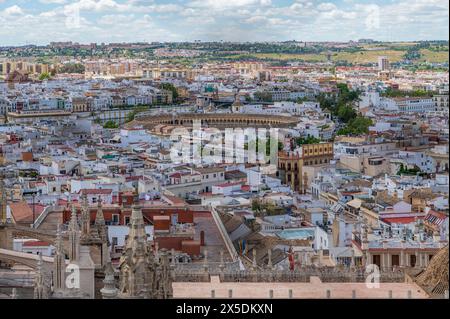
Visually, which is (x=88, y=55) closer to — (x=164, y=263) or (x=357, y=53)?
(x=357, y=53)

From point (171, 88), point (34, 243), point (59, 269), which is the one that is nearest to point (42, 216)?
point (34, 243)

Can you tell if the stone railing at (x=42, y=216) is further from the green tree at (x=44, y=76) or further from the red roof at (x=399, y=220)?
the green tree at (x=44, y=76)

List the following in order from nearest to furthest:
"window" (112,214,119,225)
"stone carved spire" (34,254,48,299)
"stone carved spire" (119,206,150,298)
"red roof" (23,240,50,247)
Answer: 1. "stone carved spire" (119,206,150,298)
2. "stone carved spire" (34,254,48,299)
3. "red roof" (23,240,50,247)
4. "window" (112,214,119,225)

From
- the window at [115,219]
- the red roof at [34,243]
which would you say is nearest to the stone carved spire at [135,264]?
the red roof at [34,243]

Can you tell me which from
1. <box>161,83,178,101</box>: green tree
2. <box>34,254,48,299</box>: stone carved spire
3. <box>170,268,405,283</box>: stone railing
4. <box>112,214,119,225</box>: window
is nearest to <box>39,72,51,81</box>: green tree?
<box>161,83,178,101</box>: green tree

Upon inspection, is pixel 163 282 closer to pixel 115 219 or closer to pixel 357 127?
pixel 115 219

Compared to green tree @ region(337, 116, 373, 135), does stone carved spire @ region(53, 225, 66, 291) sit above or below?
above

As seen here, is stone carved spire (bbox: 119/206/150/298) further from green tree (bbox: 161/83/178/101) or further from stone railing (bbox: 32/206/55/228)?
Answer: green tree (bbox: 161/83/178/101)

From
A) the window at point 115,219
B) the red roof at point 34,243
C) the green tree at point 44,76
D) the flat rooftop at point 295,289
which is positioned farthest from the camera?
the green tree at point 44,76
